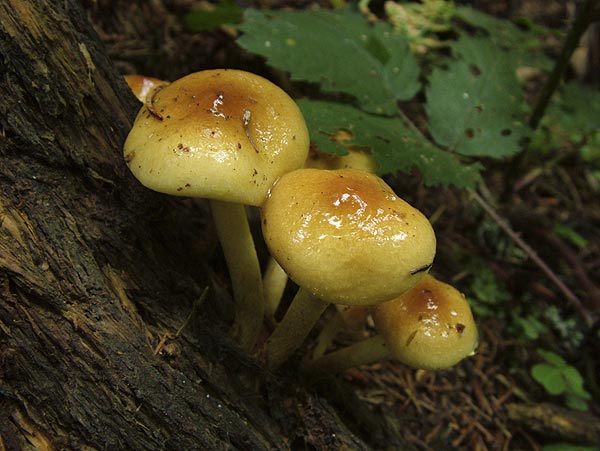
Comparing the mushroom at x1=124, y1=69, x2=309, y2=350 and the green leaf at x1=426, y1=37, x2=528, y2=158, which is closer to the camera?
the mushroom at x1=124, y1=69, x2=309, y2=350

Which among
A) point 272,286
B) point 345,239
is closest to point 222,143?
point 345,239

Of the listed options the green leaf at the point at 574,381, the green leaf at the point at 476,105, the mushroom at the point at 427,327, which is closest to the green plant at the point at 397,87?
A: the green leaf at the point at 476,105

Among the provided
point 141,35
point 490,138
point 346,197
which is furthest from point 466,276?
point 141,35

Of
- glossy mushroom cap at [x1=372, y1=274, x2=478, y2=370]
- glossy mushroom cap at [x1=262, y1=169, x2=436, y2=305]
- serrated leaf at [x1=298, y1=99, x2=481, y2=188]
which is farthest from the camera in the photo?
serrated leaf at [x1=298, y1=99, x2=481, y2=188]

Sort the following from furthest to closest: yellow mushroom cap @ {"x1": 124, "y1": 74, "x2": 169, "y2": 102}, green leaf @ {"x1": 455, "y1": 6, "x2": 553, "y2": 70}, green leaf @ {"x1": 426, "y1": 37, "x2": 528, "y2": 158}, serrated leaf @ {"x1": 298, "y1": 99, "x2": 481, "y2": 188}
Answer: green leaf @ {"x1": 455, "y1": 6, "x2": 553, "y2": 70}, green leaf @ {"x1": 426, "y1": 37, "x2": 528, "y2": 158}, yellow mushroom cap @ {"x1": 124, "y1": 74, "x2": 169, "y2": 102}, serrated leaf @ {"x1": 298, "y1": 99, "x2": 481, "y2": 188}

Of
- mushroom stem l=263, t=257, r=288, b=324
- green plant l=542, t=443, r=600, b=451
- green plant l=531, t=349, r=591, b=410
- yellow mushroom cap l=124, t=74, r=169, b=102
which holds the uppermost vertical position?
yellow mushroom cap l=124, t=74, r=169, b=102

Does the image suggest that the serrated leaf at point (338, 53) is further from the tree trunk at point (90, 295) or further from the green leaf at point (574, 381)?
the green leaf at point (574, 381)

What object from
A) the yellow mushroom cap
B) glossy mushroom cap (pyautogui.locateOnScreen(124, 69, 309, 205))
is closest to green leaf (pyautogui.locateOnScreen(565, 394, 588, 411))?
glossy mushroom cap (pyautogui.locateOnScreen(124, 69, 309, 205))

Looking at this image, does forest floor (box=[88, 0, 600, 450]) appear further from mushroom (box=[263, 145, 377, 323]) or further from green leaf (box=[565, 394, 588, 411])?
mushroom (box=[263, 145, 377, 323])
